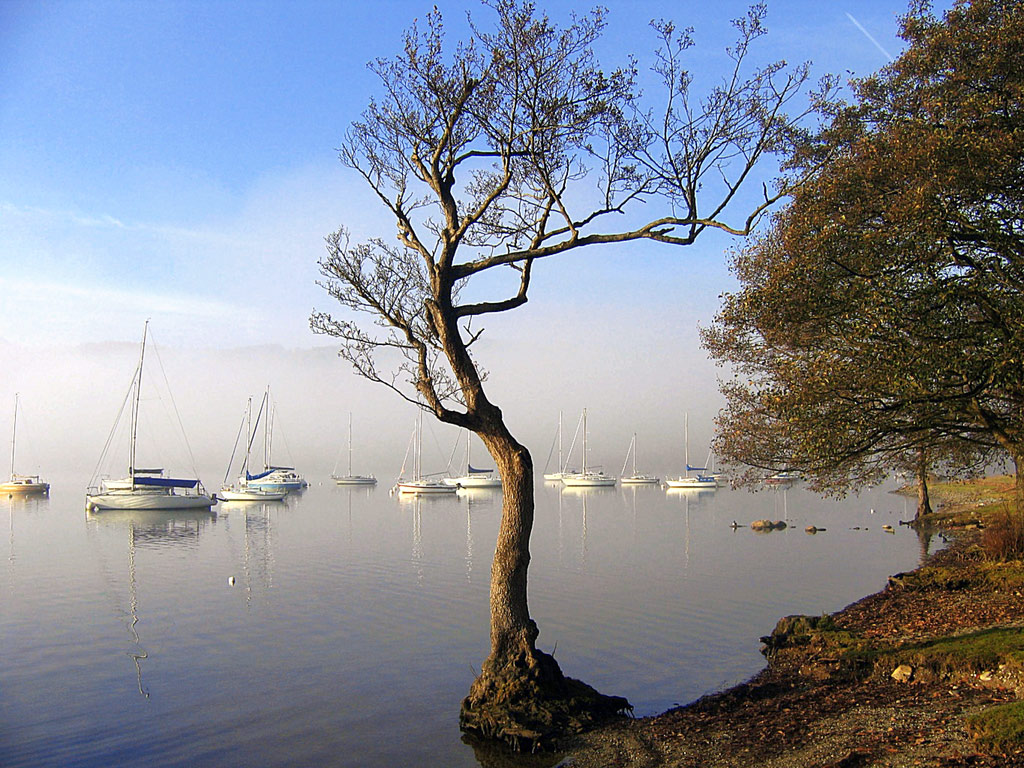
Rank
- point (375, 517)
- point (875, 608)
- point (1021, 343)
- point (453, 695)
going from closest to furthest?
point (1021, 343) < point (453, 695) < point (875, 608) < point (375, 517)

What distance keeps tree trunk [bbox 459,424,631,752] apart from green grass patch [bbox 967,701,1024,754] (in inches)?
224

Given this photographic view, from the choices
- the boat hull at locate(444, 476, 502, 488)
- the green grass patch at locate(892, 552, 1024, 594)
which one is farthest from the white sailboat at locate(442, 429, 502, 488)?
the green grass patch at locate(892, 552, 1024, 594)

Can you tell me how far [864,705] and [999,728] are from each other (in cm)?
328

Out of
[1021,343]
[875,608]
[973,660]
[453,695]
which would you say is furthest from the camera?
[875,608]

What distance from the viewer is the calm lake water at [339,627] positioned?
14.7 meters

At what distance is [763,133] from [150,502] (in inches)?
3023

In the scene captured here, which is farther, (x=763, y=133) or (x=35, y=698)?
(x=35, y=698)

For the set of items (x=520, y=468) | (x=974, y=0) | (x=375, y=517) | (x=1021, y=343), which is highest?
(x=974, y=0)

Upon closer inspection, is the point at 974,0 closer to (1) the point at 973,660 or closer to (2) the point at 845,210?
(2) the point at 845,210

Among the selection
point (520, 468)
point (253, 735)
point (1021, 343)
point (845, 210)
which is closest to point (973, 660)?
point (1021, 343)

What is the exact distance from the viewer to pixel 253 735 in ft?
47.5

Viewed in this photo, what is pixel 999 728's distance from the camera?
29.9 ft

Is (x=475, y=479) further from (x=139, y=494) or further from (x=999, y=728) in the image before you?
(x=999, y=728)

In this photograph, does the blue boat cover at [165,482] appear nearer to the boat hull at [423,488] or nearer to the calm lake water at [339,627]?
the calm lake water at [339,627]
